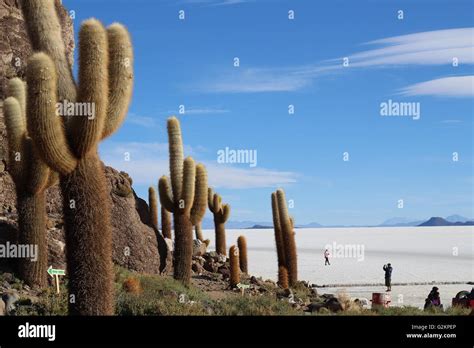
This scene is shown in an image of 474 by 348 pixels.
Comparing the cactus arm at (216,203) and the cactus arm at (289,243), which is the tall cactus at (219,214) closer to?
the cactus arm at (216,203)

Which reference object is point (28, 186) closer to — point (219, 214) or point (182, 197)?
point (182, 197)

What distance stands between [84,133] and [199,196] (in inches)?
475

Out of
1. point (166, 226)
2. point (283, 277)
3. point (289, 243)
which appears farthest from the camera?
point (166, 226)

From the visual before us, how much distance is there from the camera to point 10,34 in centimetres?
2572

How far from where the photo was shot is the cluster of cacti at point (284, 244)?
87.5 ft

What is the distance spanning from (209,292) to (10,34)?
40.1 feet

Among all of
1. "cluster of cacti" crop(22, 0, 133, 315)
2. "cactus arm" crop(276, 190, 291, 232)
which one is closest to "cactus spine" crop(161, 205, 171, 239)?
"cactus arm" crop(276, 190, 291, 232)

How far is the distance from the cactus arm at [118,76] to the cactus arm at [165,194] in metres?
11.0

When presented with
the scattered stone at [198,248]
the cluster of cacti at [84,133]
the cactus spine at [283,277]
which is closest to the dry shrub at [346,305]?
the cluster of cacti at [84,133]

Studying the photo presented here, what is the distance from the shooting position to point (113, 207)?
2420 cm

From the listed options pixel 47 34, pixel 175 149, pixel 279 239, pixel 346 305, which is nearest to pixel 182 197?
pixel 175 149

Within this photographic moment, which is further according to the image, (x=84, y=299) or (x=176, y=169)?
(x=176, y=169)
